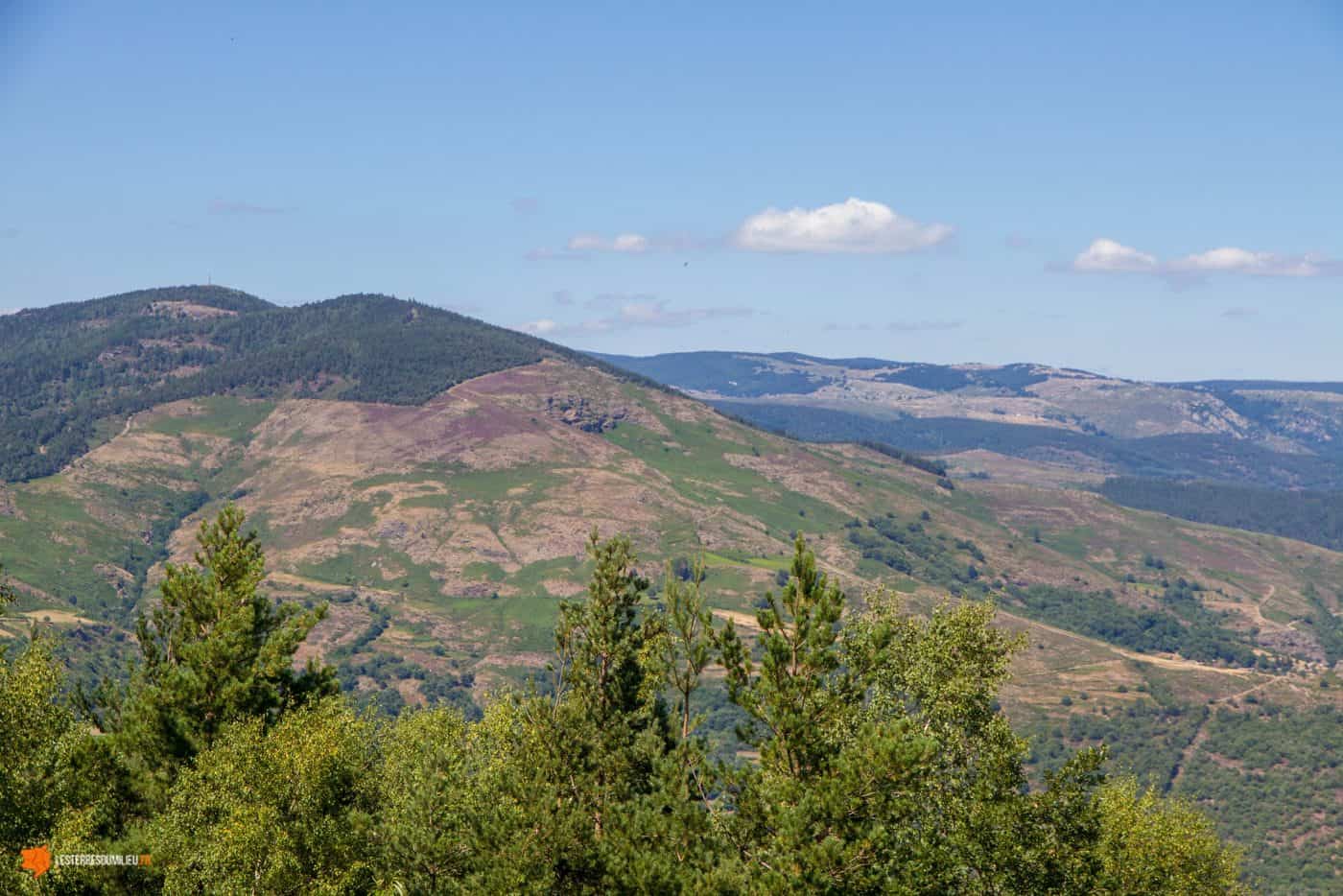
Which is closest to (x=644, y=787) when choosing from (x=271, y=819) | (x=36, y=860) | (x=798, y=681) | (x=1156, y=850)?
(x=798, y=681)

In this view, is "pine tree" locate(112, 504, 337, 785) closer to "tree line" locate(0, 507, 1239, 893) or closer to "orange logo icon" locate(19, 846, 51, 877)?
"tree line" locate(0, 507, 1239, 893)

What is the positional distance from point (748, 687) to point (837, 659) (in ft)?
17.2

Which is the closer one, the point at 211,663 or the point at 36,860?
the point at 36,860

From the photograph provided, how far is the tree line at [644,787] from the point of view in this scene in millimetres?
63000

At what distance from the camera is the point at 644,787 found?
81500mm

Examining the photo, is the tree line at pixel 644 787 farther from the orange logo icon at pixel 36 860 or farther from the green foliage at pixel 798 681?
the orange logo icon at pixel 36 860

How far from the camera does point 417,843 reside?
6706cm

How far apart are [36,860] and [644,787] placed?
119ft

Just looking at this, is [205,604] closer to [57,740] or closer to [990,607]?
[57,740]

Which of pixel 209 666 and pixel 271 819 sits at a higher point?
pixel 209 666

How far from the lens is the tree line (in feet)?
207

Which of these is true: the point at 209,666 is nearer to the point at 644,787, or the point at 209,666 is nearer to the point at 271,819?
the point at 271,819

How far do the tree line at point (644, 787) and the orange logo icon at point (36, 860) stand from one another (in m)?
0.54

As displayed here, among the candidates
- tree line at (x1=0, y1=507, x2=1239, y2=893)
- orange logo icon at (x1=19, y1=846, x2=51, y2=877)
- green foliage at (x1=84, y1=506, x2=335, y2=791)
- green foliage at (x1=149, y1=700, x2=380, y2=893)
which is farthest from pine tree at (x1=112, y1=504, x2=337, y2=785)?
orange logo icon at (x1=19, y1=846, x2=51, y2=877)
